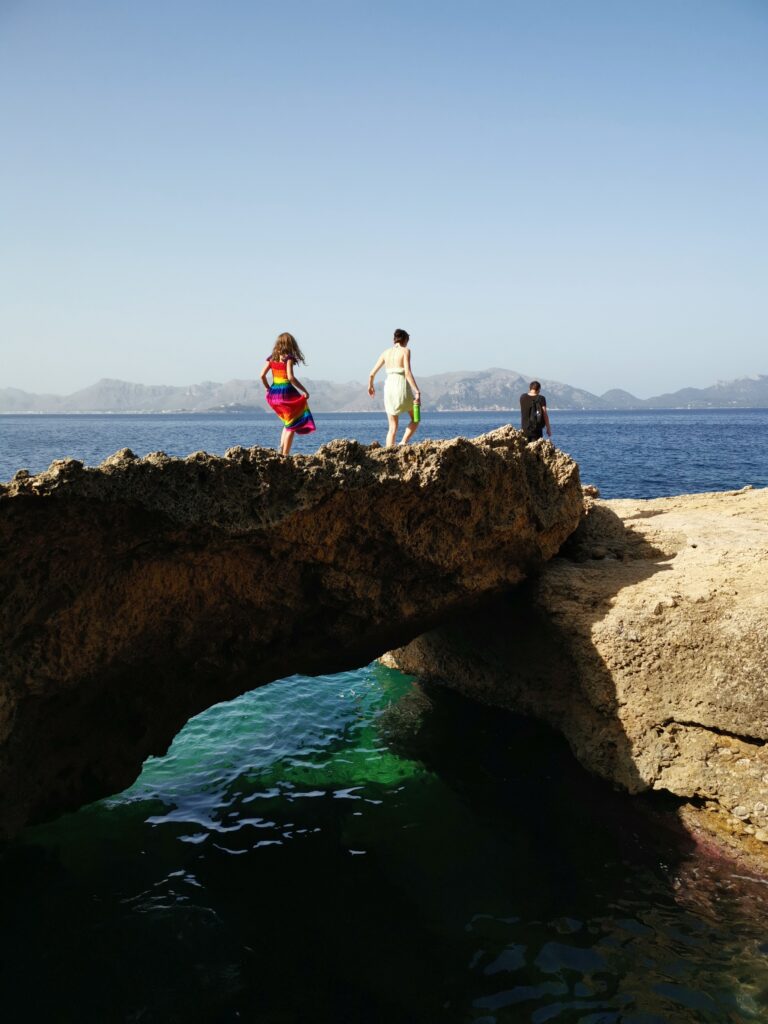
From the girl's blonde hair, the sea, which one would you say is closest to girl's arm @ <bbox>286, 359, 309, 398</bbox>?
the girl's blonde hair

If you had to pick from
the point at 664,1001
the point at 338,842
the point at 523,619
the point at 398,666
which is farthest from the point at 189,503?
the point at 398,666

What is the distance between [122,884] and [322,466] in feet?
15.3

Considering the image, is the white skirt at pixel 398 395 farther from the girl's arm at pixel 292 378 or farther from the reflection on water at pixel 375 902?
the reflection on water at pixel 375 902

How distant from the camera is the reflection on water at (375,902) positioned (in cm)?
643

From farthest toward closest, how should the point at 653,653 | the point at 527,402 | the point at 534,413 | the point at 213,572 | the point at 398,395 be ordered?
1. the point at 527,402
2. the point at 534,413
3. the point at 398,395
4. the point at 653,653
5. the point at 213,572

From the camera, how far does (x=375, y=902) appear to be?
25.3ft

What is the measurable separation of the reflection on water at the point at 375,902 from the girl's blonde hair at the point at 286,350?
548 centimetres

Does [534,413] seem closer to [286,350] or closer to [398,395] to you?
[398,395]

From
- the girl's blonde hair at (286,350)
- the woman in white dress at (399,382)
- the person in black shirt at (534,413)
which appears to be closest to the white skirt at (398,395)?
the woman in white dress at (399,382)

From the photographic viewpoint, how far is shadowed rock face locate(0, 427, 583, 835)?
23.1ft

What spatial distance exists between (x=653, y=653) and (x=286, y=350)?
19.6 ft

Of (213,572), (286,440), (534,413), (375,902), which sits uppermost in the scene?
(534,413)

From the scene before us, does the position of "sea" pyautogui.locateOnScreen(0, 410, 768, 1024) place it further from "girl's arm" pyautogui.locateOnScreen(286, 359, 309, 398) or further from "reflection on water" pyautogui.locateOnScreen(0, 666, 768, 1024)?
"girl's arm" pyautogui.locateOnScreen(286, 359, 309, 398)

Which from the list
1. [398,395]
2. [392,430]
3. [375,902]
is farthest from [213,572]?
[398,395]
